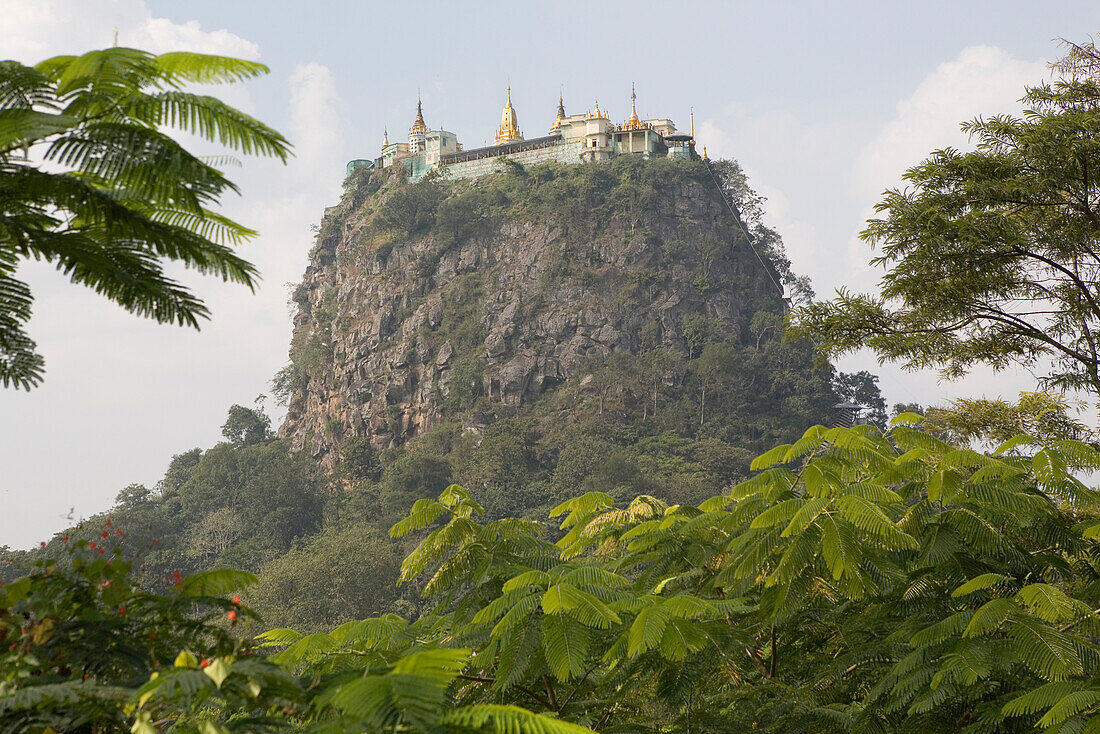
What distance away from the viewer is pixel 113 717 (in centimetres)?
252

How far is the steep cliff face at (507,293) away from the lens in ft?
224

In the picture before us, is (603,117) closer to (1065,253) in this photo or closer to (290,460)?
(290,460)

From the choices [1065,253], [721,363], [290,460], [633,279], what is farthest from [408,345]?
[1065,253]

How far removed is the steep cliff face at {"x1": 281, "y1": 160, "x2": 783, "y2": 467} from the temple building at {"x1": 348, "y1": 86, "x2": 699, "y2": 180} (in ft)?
8.36

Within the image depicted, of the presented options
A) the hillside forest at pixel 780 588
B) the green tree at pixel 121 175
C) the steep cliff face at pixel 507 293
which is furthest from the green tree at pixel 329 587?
the green tree at pixel 121 175

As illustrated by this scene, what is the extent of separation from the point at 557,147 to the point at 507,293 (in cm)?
1473

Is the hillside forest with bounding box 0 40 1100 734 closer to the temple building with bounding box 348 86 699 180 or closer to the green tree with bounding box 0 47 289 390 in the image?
the green tree with bounding box 0 47 289 390

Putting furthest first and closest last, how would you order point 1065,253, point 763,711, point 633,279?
point 633,279, point 1065,253, point 763,711

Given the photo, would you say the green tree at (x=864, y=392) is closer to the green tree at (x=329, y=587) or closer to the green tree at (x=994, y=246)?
the green tree at (x=329, y=587)

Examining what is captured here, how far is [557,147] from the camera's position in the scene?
7894 centimetres

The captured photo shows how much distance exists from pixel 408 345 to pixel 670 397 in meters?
19.2

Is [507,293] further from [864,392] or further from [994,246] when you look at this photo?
[994,246]

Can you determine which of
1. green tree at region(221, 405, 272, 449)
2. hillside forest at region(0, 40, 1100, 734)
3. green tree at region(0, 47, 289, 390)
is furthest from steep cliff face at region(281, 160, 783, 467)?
green tree at region(0, 47, 289, 390)

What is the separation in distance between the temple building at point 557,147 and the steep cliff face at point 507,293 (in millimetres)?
2547
